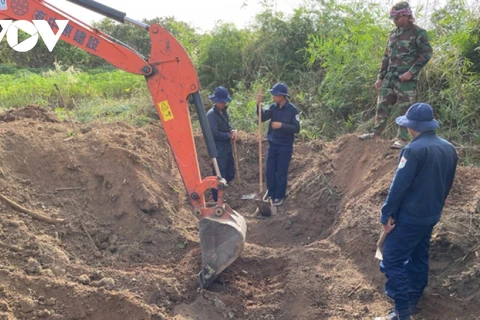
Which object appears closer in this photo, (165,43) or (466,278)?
(466,278)

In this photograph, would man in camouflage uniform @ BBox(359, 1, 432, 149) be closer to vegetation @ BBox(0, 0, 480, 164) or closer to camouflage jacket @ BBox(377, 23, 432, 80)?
camouflage jacket @ BBox(377, 23, 432, 80)

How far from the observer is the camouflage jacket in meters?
7.24

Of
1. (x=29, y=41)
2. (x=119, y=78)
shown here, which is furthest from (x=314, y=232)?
(x=119, y=78)

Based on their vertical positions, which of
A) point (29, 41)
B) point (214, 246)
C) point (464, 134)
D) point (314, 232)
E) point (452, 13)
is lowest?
point (314, 232)

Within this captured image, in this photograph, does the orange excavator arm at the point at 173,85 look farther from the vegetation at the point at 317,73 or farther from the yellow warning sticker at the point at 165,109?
the vegetation at the point at 317,73

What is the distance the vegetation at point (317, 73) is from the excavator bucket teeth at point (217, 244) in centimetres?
441

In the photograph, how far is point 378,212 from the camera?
19.9 ft

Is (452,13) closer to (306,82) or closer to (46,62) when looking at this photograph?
(306,82)

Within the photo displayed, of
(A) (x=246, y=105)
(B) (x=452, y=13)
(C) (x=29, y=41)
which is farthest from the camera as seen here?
(A) (x=246, y=105)

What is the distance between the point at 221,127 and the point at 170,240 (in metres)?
2.08

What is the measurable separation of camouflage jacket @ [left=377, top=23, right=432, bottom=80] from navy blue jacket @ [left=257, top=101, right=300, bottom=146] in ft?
5.47

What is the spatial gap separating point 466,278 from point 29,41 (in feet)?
17.4

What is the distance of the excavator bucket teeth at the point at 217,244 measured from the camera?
516 centimetres

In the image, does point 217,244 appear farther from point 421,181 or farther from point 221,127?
point 221,127
